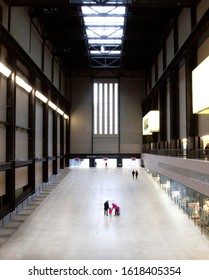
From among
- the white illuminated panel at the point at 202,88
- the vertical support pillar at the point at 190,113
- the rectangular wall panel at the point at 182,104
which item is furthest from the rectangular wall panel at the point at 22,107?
the rectangular wall panel at the point at 182,104

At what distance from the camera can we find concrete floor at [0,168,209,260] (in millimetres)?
17906

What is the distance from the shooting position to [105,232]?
21812 millimetres

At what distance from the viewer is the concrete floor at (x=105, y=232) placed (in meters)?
17.9

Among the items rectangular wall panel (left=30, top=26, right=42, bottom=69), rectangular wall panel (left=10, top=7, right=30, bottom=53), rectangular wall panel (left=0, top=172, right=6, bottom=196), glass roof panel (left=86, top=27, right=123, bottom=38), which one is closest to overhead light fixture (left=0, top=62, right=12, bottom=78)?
rectangular wall panel (left=10, top=7, right=30, bottom=53)

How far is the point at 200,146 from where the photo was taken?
28234 millimetres

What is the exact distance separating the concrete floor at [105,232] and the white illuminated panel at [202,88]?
904 cm

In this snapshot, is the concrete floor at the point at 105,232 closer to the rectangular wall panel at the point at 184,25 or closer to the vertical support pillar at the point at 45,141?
the vertical support pillar at the point at 45,141

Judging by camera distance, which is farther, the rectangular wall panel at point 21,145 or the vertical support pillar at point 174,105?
the vertical support pillar at point 174,105

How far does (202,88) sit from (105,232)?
40.7 feet

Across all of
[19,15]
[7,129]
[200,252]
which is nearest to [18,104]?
→ [7,129]

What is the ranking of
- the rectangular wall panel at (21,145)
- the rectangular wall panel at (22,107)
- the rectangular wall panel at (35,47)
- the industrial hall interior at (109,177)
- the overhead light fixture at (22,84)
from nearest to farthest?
the industrial hall interior at (109,177) < the overhead light fixture at (22,84) < the rectangular wall panel at (21,145) < the rectangular wall panel at (22,107) < the rectangular wall panel at (35,47)

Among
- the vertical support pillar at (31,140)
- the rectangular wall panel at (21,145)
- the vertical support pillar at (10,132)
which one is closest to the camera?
the vertical support pillar at (10,132)

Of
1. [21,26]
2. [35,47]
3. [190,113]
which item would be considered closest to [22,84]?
[21,26]

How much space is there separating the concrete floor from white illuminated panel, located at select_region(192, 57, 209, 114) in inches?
356
